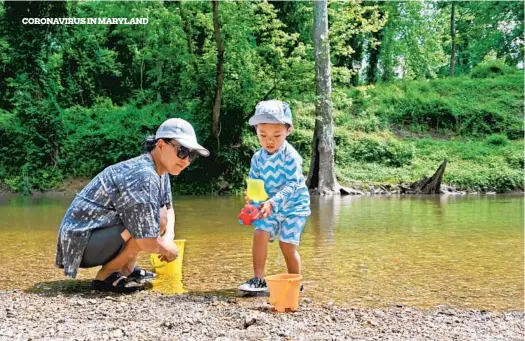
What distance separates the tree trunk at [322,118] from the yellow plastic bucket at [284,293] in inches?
498

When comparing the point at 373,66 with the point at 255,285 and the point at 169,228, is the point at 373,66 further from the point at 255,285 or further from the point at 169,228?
the point at 255,285

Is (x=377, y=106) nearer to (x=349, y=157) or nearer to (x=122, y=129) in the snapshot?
(x=349, y=157)

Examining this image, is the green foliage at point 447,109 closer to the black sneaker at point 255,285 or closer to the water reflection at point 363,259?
the water reflection at point 363,259

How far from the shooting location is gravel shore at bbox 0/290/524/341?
8.86 ft

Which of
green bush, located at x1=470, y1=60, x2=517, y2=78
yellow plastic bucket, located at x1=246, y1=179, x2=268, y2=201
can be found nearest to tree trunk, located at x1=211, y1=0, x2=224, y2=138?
yellow plastic bucket, located at x1=246, y1=179, x2=268, y2=201

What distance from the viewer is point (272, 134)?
388cm

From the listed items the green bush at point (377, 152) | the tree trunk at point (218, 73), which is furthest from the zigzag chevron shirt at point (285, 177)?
the green bush at point (377, 152)

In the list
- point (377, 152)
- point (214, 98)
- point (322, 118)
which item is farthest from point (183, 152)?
point (377, 152)

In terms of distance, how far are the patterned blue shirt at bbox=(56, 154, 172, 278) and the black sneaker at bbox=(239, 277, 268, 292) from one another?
0.68 m

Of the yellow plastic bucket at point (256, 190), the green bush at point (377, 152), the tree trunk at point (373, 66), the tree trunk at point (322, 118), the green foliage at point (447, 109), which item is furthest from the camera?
the tree trunk at point (373, 66)

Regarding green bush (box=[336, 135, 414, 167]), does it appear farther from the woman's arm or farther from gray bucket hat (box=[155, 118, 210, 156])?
gray bucket hat (box=[155, 118, 210, 156])

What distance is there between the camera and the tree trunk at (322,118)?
16062mm

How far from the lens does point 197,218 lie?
357 inches

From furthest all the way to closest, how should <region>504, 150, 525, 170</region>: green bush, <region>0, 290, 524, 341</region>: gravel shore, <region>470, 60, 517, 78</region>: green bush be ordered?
<region>470, 60, 517, 78</region>: green bush
<region>504, 150, 525, 170</region>: green bush
<region>0, 290, 524, 341</region>: gravel shore
